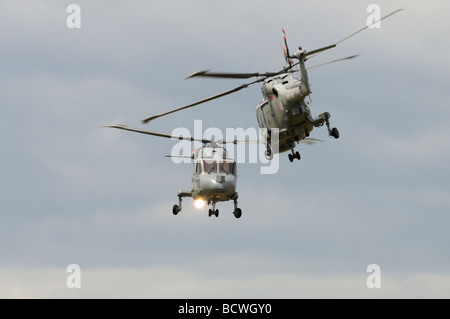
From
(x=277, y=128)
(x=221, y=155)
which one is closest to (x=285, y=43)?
(x=277, y=128)

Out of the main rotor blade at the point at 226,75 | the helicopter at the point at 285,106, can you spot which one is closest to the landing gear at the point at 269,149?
the helicopter at the point at 285,106

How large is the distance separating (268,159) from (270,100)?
14.2 feet

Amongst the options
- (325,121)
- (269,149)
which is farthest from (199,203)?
(325,121)

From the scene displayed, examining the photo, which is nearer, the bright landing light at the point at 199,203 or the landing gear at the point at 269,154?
the landing gear at the point at 269,154

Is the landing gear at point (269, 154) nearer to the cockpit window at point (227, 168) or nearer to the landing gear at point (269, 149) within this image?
the landing gear at point (269, 149)

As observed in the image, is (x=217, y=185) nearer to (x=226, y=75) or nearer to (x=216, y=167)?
(x=216, y=167)

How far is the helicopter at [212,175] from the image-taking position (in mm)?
46281

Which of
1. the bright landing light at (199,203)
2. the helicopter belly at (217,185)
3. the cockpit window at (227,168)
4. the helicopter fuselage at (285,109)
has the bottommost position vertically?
the bright landing light at (199,203)

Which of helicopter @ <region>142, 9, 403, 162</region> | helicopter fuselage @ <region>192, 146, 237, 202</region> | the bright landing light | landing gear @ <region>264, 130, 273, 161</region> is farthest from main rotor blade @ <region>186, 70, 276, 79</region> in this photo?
the bright landing light

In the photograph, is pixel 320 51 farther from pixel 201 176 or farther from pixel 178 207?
pixel 178 207

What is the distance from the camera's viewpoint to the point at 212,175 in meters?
46.6

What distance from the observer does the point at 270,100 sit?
46.2 meters

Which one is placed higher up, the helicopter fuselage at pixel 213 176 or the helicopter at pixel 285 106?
the helicopter at pixel 285 106

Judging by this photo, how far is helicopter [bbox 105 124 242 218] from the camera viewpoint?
4628 cm
